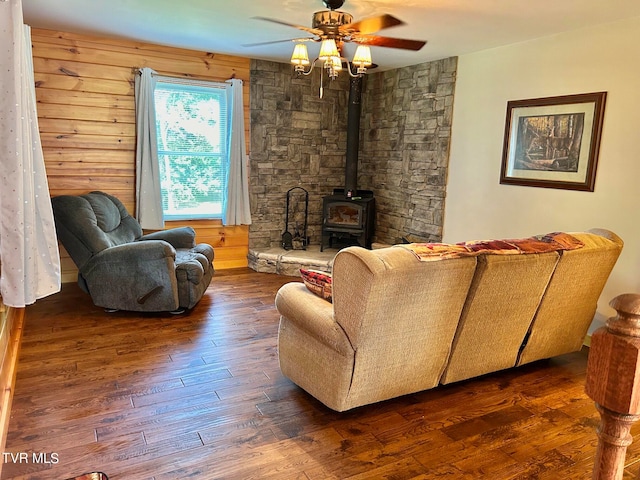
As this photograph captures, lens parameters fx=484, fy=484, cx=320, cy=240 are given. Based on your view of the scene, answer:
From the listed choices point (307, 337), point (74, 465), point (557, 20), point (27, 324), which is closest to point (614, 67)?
point (557, 20)

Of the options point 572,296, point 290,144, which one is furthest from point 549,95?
point 290,144

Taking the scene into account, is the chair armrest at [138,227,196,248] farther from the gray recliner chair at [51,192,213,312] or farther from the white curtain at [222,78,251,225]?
the white curtain at [222,78,251,225]

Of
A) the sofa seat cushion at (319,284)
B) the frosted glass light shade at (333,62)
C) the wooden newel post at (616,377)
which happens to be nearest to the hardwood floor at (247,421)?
the sofa seat cushion at (319,284)

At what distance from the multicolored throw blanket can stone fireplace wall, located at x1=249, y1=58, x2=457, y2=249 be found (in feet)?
7.91

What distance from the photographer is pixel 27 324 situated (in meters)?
3.82

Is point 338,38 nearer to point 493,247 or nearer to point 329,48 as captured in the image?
point 329,48

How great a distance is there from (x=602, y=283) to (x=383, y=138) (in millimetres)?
3466

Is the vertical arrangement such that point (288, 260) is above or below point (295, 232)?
below

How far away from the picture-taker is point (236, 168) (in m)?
5.66

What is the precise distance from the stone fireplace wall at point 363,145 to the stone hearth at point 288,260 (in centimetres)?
27

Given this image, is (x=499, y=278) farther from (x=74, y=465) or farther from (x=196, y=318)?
(x=196, y=318)

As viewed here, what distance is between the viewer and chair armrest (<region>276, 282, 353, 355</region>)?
7.96 feet

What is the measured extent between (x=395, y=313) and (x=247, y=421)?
0.98 metres

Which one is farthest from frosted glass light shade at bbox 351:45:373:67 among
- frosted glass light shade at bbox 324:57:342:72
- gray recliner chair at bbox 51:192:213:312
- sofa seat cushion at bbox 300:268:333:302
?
gray recliner chair at bbox 51:192:213:312
